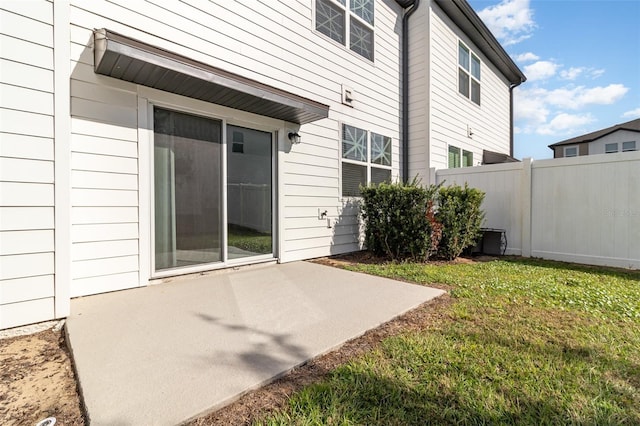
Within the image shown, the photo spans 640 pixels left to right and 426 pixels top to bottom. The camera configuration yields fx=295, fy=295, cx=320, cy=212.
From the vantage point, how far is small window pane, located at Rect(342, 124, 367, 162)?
5941 millimetres

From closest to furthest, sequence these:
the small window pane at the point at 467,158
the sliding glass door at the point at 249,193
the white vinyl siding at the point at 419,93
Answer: the sliding glass door at the point at 249,193, the white vinyl siding at the point at 419,93, the small window pane at the point at 467,158

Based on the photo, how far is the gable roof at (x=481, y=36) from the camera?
7.31m

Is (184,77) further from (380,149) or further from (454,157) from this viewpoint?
(454,157)

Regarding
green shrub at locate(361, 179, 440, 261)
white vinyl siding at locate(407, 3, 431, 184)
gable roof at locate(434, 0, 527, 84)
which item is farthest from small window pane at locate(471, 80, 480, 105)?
green shrub at locate(361, 179, 440, 261)

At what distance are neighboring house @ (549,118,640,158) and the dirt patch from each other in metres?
26.0

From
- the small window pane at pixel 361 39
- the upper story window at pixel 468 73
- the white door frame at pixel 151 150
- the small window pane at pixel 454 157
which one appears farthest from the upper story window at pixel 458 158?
the white door frame at pixel 151 150

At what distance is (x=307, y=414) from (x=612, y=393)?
174 cm

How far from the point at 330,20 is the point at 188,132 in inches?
147

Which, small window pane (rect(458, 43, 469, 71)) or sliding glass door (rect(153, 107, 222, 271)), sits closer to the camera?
sliding glass door (rect(153, 107, 222, 271))

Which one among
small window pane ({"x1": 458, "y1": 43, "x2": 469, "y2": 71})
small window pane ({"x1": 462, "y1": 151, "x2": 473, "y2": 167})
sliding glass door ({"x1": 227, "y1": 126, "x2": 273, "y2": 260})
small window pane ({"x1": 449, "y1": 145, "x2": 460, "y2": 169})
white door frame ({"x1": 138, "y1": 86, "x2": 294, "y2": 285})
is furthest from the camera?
small window pane ({"x1": 462, "y1": 151, "x2": 473, "y2": 167})

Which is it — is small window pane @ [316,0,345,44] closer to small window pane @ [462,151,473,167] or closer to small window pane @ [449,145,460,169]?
small window pane @ [449,145,460,169]

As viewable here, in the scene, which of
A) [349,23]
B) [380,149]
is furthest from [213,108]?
[380,149]

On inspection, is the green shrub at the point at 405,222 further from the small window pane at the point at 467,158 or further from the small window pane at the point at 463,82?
the small window pane at the point at 463,82

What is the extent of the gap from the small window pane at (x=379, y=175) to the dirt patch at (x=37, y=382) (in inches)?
221
